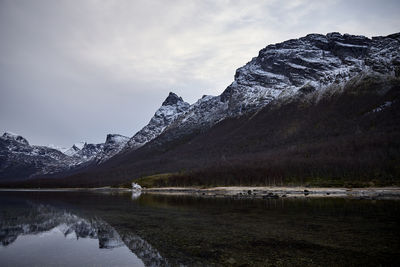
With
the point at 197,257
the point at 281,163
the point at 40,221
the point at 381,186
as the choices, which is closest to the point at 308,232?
the point at 197,257

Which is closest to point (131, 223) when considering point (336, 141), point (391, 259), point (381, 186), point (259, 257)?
point (259, 257)

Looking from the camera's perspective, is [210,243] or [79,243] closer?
[210,243]

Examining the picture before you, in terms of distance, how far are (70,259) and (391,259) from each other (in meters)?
24.1

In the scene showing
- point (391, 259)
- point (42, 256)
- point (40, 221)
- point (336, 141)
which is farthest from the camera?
point (336, 141)

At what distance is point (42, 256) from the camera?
25.6 meters

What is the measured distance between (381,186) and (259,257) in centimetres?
10447

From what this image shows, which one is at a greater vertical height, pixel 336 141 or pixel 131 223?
pixel 336 141

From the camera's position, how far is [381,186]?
10819 cm

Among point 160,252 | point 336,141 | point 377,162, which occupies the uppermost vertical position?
point 336,141

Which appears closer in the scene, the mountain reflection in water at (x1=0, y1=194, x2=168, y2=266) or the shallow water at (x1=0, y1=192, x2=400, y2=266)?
the shallow water at (x1=0, y1=192, x2=400, y2=266)

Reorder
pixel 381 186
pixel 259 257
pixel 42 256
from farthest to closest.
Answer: pixel 381 186, pixel 42 256, pixel 259 257

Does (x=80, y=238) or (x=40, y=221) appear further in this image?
(x=40, y=221)

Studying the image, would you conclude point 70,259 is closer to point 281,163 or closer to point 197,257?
point 197,257

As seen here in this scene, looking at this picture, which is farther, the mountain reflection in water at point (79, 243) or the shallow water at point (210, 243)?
the mountain reflection in water at point (79, 243)
